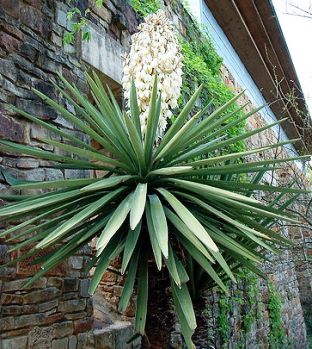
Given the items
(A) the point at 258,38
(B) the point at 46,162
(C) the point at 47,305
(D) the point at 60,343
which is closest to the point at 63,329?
(D) the point at 60,343

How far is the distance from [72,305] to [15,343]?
0.45 metres

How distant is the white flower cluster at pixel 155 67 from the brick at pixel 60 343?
129 centimetres

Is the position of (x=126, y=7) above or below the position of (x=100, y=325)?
above

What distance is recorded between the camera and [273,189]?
207cm

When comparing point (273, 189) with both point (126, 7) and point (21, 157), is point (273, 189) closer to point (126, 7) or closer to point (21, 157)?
point (21, 157)

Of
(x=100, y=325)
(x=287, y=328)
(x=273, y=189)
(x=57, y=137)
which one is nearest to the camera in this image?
(x=273, y=189)

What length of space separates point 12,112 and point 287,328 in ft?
20.1

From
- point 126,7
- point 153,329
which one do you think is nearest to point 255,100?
point 126,7

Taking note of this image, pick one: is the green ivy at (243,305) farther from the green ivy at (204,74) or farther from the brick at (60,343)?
the brick at (60,343)

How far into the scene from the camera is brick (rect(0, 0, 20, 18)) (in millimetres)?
2377

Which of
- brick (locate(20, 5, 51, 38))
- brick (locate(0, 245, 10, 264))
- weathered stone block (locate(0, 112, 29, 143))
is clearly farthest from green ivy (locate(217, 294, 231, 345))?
brick (locate(20, 5, 51, 38))

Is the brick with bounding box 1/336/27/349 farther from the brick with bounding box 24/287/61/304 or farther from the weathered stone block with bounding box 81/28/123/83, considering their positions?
the weathered stone block with bounding box 81/28/123/83

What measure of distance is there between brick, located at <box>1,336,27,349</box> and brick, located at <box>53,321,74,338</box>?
22cm

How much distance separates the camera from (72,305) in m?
2.41
